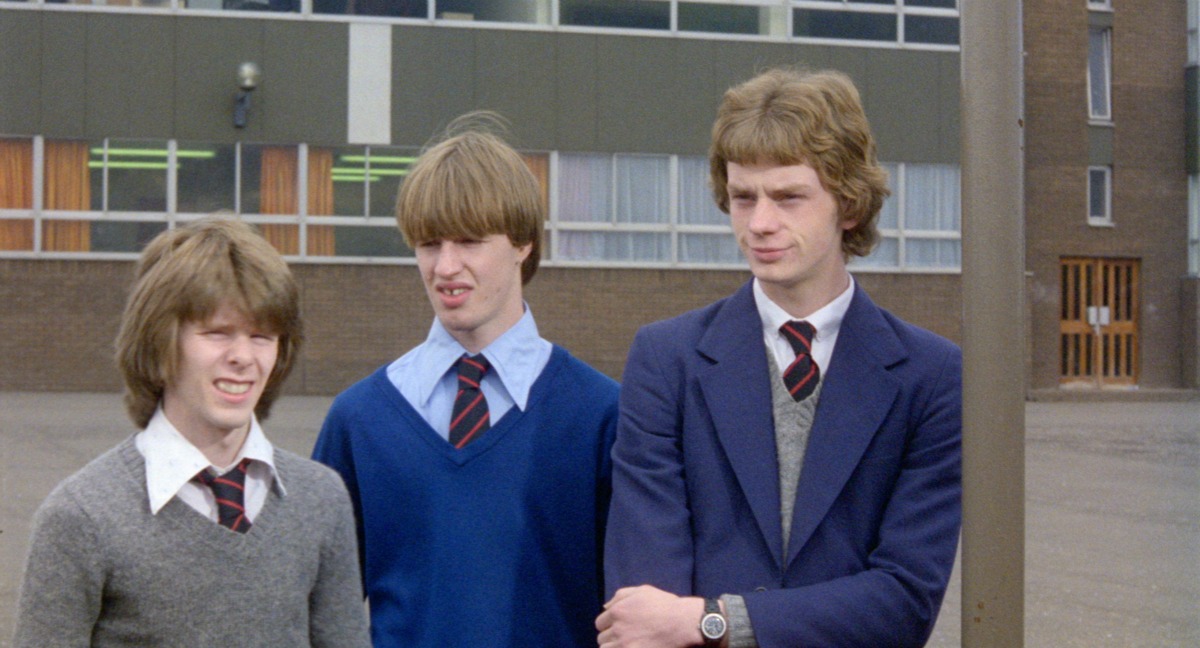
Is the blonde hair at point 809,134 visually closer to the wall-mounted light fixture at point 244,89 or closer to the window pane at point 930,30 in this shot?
the wall-mounted light fixture at point 244,89

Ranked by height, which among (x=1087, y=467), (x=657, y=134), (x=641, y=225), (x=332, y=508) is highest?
(x=657, y=134)

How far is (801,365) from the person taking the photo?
7.67ft

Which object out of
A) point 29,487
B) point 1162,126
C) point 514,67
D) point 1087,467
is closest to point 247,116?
point 514,67

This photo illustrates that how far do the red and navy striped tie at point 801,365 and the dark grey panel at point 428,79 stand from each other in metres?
18.9

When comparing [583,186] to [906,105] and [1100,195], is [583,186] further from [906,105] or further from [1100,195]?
[1100,195]

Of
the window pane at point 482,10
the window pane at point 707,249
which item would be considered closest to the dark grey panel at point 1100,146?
Answer: the window pane at point 707,249

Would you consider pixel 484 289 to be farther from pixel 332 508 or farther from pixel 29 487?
pixel 29 487

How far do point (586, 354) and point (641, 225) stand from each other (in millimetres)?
2176

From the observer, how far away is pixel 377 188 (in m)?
21.0

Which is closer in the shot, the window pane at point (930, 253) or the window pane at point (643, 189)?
the window pane at point (643, 189)

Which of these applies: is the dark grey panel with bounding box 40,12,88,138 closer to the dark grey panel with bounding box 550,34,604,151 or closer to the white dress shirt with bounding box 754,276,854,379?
the dark grey panel with bounding box 550,34,604,151

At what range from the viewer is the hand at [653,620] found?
7.03ft

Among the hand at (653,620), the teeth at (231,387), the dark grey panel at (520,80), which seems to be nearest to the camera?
the teeth at (231,387)

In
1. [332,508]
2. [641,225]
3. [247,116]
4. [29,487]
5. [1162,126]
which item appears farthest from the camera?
[1162,126]
